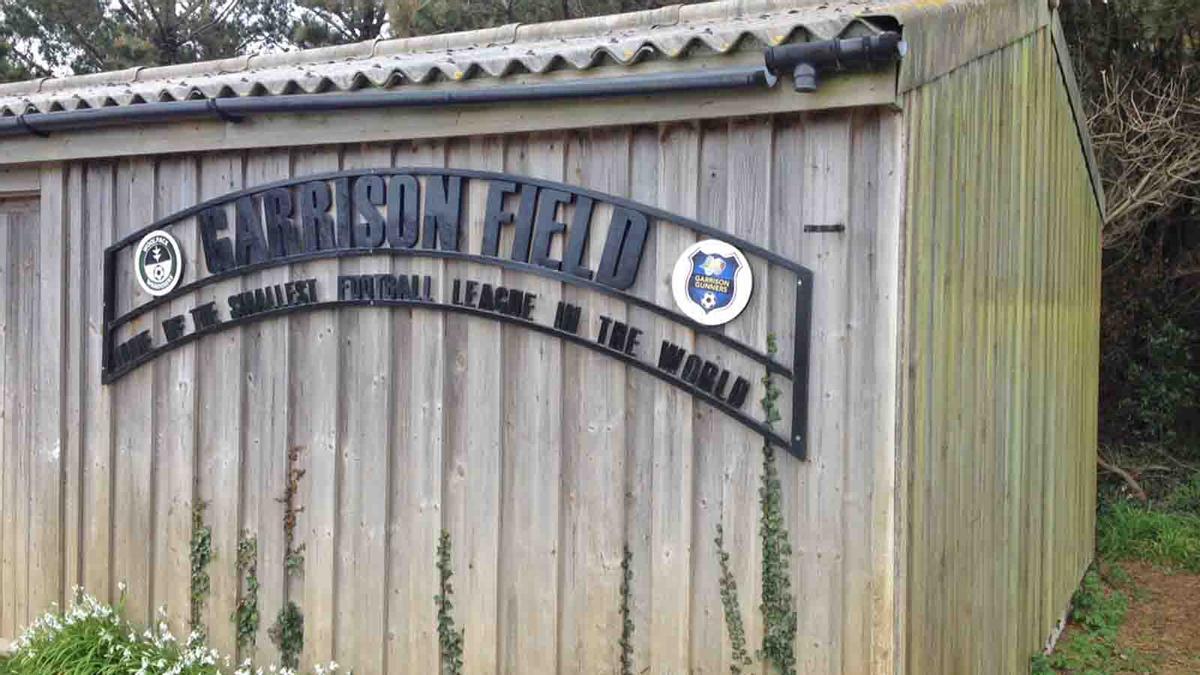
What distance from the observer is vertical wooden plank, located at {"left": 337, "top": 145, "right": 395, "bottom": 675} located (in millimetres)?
4629

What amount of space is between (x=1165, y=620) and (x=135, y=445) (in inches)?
260

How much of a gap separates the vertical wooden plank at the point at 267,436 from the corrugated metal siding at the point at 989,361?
8.41 ft

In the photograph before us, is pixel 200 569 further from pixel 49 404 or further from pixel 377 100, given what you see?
pixel 377 100

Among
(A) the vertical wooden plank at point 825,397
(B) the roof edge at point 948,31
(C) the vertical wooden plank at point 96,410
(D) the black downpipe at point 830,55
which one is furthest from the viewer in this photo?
(C) the vertical wooden plank at point 96,410

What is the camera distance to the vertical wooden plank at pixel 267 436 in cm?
486

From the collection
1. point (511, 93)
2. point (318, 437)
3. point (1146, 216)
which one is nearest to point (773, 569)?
point (511, 93)

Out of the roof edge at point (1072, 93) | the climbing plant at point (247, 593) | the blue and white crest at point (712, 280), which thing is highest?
the roof edge at point (1072, 93)

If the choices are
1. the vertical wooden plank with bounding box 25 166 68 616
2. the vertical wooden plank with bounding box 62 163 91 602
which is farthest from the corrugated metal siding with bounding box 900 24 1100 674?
the vertical wooden plank with bounding box 25 166 68 616

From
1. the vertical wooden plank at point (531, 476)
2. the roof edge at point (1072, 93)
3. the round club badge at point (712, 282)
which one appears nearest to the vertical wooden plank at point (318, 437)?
the vertical wooden plank at point (531, 476)

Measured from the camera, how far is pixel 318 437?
478 centimetres

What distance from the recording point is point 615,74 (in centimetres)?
405

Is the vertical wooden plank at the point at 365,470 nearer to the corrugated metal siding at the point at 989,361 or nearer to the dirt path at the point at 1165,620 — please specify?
the corrugated metal siding at the point at 989,361

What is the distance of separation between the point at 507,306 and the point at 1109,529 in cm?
814

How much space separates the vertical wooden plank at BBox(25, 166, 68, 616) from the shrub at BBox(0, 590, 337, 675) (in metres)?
0.30
